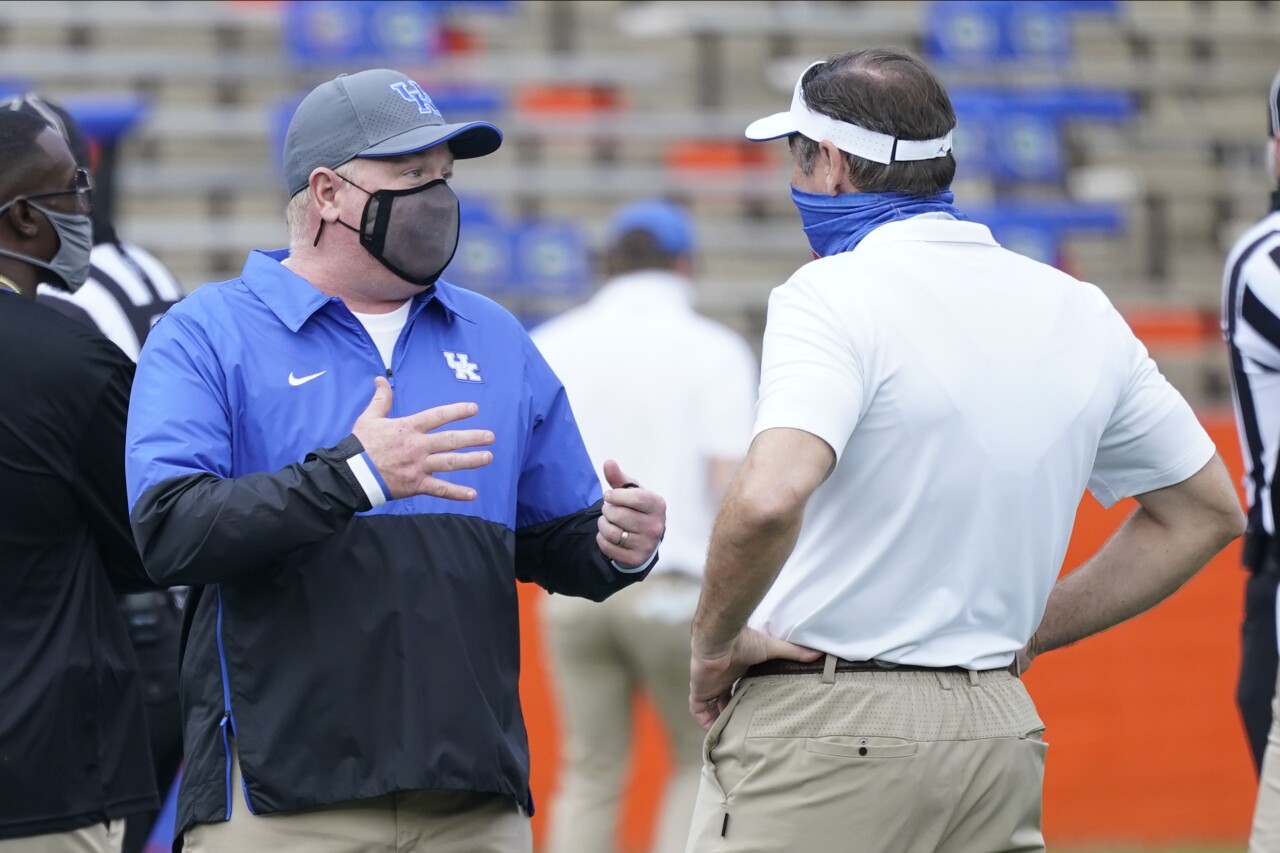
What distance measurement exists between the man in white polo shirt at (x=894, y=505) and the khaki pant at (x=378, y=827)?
0.32 metres

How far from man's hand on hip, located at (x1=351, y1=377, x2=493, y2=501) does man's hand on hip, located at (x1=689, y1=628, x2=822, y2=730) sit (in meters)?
0.45

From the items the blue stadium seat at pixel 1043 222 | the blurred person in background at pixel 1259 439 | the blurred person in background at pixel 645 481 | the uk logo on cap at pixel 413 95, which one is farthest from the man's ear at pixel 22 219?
the blue stadium seat at pixel 1043 222

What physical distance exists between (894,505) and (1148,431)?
49 cm

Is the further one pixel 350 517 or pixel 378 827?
pixel 378 827

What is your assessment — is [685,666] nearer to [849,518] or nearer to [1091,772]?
[1091,772]

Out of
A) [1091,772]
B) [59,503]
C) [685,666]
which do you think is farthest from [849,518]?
[1091,772]

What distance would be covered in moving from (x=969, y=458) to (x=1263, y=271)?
151cm

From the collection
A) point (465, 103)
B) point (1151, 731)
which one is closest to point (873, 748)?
point (1151, 731)

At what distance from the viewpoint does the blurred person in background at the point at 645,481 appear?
4.98 metres

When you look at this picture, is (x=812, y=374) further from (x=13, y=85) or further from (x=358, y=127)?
(x=13, y=85)

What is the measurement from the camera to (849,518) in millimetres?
2459

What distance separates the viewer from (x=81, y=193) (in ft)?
9.60

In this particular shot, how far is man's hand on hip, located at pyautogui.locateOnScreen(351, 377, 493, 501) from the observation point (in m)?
2.32

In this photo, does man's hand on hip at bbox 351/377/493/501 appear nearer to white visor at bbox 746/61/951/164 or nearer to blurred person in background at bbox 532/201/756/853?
white visor at bbox 746/61/951/164
